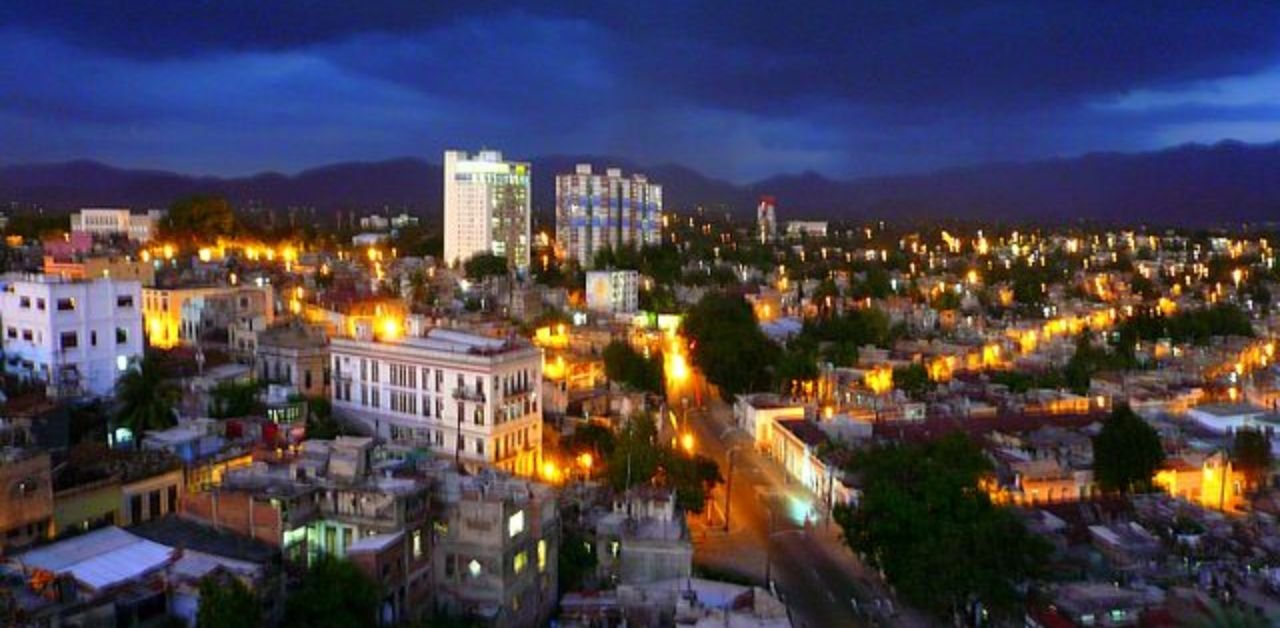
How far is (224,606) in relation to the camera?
709 cm

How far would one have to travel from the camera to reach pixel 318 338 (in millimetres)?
16500

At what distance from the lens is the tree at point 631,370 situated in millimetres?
20438

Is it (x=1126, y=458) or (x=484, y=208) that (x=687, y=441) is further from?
(x=484, y=208)

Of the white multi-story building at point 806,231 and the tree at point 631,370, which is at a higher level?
the white multi-story building at point 806,231

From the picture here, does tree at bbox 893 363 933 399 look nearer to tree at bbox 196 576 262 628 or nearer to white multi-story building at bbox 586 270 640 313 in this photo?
white multi-story building at bbox 586 270 640 313

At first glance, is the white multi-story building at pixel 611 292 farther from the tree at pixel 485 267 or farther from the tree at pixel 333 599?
the tree at pixel 333 599

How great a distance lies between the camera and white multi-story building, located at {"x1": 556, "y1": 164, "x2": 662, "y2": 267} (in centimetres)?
5128

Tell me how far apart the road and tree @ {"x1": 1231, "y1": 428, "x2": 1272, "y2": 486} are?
565 cm

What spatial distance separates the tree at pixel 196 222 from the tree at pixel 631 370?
15462mm

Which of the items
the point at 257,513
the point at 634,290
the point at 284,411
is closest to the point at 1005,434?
the point at 284,411

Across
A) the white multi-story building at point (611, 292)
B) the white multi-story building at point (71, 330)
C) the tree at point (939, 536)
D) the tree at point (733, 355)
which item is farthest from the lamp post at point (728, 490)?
the white multi-story building at point (611, 292)

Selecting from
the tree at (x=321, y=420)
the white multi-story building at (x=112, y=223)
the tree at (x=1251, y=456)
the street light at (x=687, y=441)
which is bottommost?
the street light at (x=687, y=441)

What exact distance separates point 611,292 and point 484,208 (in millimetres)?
15490

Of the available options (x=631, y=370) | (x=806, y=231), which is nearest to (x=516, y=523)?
(x=631, y=370)
